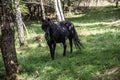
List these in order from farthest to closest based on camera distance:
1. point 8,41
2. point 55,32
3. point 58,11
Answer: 1. point 58,11
2. point 55,32
3. point 8,41

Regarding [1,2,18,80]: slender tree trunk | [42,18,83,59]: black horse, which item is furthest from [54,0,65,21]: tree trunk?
[1,2,18,80]: slender tree trunk

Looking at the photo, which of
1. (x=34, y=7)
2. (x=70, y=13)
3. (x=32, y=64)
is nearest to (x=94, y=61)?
(x=32, y=64)

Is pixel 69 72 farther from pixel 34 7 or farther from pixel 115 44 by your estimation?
pixel 34 7

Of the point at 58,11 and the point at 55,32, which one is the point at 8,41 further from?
the point at 58,11

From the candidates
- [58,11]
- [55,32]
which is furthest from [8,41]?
[58,11]

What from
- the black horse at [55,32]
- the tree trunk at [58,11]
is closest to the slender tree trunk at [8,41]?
the black horse at [55,32]

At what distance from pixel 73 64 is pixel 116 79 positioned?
3.15m

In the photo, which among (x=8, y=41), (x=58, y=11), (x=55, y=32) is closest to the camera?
(x=8, y=41)

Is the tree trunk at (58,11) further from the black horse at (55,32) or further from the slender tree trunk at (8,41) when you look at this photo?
the slender tree trunk at (8,41)

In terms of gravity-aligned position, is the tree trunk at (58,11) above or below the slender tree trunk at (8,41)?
below

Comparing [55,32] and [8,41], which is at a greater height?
[8,41]

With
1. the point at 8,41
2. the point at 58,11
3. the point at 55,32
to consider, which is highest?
the point at 8,41

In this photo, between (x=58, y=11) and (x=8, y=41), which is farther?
(x=58, y=11)

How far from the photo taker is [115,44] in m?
16.0
